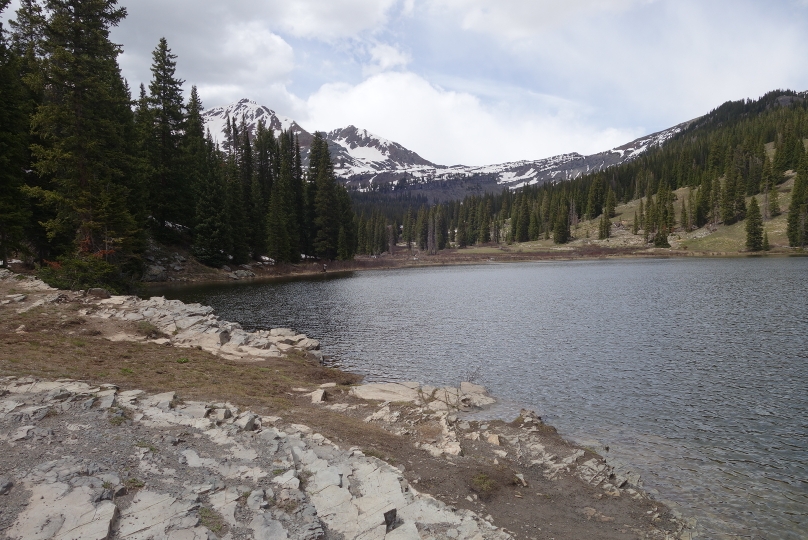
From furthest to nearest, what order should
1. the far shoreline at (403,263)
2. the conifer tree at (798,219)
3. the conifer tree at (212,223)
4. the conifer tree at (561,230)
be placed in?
the conifer tree at (561,230) < the conifer tree at (798,219) < the conifer tree at (212,223) < the far shoreline at (403,263)

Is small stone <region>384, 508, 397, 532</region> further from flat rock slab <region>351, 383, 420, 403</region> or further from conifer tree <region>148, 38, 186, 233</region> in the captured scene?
conifer tree <region>148, 38, 186, 233</region>

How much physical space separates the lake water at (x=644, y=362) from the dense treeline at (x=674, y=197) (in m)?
88.2

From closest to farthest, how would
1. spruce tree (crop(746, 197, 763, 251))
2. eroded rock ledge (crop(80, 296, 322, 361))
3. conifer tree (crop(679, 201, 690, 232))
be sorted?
eroded rock ledge (crop(80, 296, 322, 361)) < spruce tree (crop(746, 197, 763, 251)) < conifer tree (crop(679, 201, 690, 232))

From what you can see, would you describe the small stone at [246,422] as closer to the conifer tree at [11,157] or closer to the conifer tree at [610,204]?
the conifer tree at [11,157]

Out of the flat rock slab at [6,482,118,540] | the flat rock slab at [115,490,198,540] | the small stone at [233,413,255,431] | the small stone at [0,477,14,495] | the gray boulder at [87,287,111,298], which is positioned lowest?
the small stone at [233,413,255,431]

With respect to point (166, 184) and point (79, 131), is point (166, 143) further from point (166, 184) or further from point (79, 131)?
point (79, 131)

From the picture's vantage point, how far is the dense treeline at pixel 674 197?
4916 inches

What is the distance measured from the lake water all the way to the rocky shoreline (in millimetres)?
2122

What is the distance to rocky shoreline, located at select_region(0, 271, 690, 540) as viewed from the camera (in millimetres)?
7367

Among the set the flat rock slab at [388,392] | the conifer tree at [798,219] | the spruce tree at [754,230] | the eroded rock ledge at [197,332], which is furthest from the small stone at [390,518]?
the conifer tree at [798,219]

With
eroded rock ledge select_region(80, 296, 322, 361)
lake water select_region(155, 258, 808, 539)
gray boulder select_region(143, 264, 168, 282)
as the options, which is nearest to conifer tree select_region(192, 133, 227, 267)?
gray boulder select_region(143, 264, 168, 282)

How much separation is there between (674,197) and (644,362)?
5674 inches

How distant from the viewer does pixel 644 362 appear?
23.7 meters

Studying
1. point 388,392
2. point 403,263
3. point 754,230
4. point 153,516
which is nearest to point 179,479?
point 153,516
